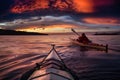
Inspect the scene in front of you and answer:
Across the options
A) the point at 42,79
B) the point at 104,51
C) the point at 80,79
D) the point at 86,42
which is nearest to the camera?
the point at 42,79

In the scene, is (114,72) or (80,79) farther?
(114,72)

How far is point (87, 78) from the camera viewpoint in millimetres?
20375

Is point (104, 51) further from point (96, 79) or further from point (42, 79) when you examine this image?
point (42, 79)

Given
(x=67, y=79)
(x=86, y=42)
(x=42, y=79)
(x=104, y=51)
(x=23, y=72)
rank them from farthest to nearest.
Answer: (x=86, y=42) → (x=104, y=51) → (x=23, y=72) → (x=67, y=79) → (x=42, y=79)

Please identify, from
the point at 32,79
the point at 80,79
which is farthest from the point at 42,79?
the point at 80,79

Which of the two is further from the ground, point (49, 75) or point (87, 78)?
point (49, 75)

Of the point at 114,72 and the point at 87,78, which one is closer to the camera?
the point at 87,78

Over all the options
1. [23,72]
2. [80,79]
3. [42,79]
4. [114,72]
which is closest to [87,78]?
[80,79]

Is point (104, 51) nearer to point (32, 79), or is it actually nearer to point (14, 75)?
point (14, 75)

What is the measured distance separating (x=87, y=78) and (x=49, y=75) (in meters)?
8.66

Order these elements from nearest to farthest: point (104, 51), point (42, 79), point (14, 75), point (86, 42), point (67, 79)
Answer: point (42, 79) < point (67, 79) < point (14, 75) < point (104, 51) < point (86, 42)

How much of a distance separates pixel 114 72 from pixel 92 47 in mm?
22818

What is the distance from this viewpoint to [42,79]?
12.2 meters

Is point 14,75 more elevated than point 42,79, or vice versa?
point 42,79
